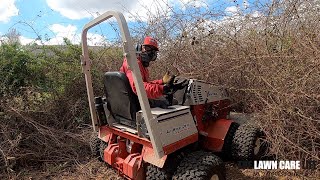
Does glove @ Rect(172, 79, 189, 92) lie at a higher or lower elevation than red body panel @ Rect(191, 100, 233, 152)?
higher

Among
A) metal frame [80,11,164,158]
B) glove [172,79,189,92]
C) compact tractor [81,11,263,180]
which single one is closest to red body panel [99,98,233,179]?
compact tractor [81,11,263,180]

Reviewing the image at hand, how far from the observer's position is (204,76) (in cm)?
442

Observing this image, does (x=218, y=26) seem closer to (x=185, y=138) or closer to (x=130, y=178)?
(x=185, y=138)

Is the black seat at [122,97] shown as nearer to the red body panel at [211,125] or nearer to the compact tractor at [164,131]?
the compact tractor at [164,131]

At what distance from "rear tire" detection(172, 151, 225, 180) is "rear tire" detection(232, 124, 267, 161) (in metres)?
0.76

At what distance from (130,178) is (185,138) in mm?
745

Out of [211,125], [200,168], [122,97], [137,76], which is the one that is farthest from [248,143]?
[137,76]

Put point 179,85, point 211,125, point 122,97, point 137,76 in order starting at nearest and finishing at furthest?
point 137,76 < point 122,97 < point 179,85 < point 211,125

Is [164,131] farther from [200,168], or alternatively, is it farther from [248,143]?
[248,143]

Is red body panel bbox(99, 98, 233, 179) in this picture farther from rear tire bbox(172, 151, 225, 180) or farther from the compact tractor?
rear tire bbox(172, 151, 225, 180)

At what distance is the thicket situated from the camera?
3.15 metres

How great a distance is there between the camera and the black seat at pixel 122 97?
314 cm

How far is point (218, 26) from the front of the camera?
15.1 feet

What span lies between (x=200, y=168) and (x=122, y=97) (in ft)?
3.58
